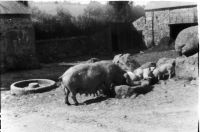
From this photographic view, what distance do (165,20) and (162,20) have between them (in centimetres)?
23

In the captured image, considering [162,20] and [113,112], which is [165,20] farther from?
[113,112]

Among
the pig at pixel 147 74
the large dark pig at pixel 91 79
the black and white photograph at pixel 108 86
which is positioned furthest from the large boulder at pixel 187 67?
the large dark pig at pixel 91 79

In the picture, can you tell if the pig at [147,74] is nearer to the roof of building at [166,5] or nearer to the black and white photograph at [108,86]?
the black and white photograph at [108,86]

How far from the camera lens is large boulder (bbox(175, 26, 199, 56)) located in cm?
1043

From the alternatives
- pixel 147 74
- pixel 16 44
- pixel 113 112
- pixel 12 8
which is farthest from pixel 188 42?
pixel 12 8

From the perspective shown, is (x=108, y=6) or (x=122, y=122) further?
(x=108, y=6)

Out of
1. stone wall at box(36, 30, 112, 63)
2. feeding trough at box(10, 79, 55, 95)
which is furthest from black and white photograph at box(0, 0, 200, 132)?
stone wall at box(36, 30, 112, 63)

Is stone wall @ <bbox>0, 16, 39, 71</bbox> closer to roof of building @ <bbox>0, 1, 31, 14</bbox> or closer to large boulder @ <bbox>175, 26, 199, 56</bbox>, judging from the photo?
roof of building @ <bbox>0, 1, 31, 14</bbox>

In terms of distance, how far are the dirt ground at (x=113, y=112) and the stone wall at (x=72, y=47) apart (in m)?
12.4

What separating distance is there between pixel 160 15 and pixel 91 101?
1329cm

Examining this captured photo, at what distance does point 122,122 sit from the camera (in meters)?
7.05

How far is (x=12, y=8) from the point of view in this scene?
1891 cm

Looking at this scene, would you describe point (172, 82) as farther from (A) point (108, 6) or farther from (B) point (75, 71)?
(A) point (108, 6)

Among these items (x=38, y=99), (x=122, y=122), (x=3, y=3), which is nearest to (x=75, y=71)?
(x=38, y=99)
